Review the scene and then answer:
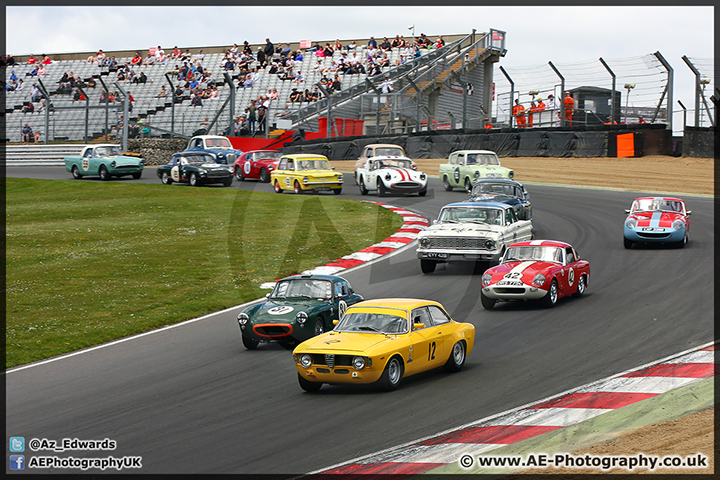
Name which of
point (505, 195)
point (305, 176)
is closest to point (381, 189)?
point (305, 176)

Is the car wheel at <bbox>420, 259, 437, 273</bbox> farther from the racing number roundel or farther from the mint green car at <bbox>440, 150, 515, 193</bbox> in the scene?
the mint green car at <bbox>440, 150, 515, 193</bbox>

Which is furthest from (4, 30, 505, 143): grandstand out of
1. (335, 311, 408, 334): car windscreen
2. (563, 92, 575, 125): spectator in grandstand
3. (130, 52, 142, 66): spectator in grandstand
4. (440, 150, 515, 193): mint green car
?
(335, 311, 408, 334): car windscreen

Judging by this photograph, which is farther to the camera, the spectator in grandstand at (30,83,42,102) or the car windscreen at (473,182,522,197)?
the spectator in grandstand at (30,83,42,102)

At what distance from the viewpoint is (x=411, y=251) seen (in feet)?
61.9

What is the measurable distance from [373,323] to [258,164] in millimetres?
23811

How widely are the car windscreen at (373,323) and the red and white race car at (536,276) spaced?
12.0ft

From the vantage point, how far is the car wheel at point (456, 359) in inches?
391

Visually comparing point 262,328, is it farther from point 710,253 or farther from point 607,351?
point 710,253

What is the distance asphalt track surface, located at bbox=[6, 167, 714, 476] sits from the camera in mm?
7496

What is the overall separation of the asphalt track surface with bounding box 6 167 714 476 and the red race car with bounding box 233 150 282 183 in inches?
690

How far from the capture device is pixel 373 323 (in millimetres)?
9766

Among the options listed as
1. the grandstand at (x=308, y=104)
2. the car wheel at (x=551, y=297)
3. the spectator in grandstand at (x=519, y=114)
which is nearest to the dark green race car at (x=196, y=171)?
the grandstand at (x=308, y=104)

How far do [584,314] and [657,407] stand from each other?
4574 mm

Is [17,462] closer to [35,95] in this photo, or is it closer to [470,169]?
[470,169]
